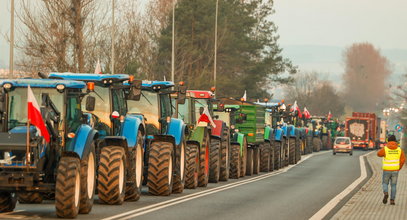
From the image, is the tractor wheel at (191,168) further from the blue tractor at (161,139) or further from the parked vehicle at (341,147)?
the parked vehicle at (341,147)

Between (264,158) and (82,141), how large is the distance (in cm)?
2446

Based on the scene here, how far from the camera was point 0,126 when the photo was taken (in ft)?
59.3

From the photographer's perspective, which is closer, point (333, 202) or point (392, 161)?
point (392, 161)

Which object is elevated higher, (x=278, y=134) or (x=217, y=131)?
(x=217, y=131)

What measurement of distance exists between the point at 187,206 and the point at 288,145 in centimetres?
2925

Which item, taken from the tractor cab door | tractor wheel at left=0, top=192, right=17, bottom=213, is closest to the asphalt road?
tractor wheel at left=0, top=192, right=17, bottom=213

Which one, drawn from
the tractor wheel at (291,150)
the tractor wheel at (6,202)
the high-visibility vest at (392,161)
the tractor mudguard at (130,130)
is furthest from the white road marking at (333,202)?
the tractor wheel at (291,150)

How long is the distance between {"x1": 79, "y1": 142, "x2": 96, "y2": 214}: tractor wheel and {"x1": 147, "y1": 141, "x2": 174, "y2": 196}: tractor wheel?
498 cm

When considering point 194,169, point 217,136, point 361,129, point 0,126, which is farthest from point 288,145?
point 361,129

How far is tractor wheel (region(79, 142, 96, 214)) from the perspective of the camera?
18.1 m

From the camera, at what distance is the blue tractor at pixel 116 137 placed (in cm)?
2039

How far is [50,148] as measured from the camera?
18.0 m

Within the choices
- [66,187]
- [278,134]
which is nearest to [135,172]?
[66,187]

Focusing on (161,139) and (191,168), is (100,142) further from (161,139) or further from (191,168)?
(191,168)
